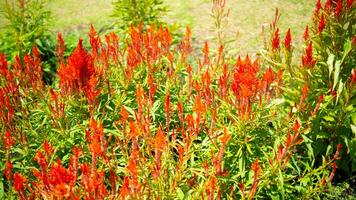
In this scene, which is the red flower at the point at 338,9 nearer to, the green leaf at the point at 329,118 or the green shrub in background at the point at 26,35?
the green leaf at the point at 329,118

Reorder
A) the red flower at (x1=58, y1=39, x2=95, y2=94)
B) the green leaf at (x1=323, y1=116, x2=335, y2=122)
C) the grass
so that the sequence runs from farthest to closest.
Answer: the grass
the green leaf at (x1=323, y1=116, x2=335, y2=122)
the red flower at (x1=58, y1=39, x2=95, y2=94)

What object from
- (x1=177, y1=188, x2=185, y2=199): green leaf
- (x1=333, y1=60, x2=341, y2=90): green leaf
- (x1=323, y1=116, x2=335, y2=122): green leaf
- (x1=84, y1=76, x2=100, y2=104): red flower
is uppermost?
(x1=84, y1=76, x2=100, y2=104): red flower

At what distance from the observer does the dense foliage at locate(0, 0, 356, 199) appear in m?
2.62

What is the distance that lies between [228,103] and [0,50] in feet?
14.0

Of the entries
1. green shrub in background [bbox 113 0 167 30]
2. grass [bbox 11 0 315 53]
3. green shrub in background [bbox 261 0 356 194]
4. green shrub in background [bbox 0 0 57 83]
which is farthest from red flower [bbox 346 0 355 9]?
green shrub in background [bbox 0 0 57 83]

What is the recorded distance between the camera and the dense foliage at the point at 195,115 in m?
2.62

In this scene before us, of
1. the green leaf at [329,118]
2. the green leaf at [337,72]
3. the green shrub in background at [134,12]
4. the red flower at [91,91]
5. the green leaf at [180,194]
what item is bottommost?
the green leaf at [180,194]

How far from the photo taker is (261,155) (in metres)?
3.07

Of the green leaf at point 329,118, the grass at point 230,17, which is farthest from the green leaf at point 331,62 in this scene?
the grass at point 230,17

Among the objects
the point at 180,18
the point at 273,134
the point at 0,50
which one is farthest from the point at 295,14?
the point at 0,50

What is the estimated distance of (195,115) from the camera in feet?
9.78

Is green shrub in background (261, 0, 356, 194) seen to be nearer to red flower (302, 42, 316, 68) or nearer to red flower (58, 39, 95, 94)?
red flower (302, 42, 316, 68)

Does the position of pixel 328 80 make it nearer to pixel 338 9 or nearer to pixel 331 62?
pixel 331 62

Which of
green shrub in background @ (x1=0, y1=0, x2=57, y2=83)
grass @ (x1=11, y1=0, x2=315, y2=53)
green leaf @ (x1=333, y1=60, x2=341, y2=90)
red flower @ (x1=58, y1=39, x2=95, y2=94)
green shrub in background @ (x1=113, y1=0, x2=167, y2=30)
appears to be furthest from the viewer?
grass @ (x1=11, y1=0, x2=315, y2=53)
